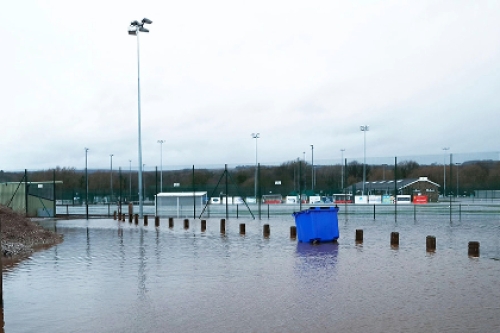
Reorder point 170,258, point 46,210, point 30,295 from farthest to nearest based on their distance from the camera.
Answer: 1. point 46,210
2. point 170,258
3. point 30,295

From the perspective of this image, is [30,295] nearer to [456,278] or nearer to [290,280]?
[290,280]

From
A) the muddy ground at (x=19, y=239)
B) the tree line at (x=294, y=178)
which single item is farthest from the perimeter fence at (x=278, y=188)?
the muddy ground at (x=19, y=239)

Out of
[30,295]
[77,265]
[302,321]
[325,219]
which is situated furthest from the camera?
[325,219]

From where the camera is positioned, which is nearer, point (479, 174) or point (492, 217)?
point (492, 217)

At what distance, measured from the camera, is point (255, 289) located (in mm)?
9906

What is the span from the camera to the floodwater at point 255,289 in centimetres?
746

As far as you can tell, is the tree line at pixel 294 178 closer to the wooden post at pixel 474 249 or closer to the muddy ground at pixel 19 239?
the muddy ground at pixel 19 239

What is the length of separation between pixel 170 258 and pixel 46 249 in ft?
16.5

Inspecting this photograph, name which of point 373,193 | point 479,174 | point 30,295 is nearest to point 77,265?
point 30,295

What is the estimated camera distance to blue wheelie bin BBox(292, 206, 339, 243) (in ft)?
59.5

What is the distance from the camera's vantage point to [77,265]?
13.2m

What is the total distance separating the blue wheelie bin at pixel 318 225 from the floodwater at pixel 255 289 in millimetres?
1015

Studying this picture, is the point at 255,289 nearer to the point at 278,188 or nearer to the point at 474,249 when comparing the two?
the point at 474,249

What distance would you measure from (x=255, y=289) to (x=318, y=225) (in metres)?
8.62
